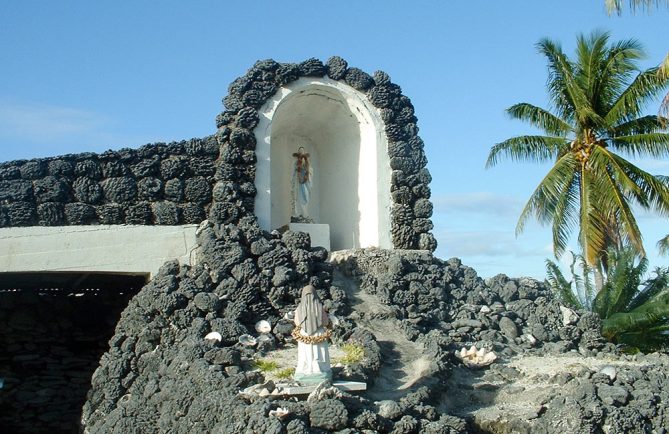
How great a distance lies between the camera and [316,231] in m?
15.3

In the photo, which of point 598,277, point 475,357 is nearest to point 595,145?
point 598,277

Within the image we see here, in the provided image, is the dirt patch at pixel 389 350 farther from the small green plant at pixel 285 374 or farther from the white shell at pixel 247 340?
the white shell at pixel 247 340

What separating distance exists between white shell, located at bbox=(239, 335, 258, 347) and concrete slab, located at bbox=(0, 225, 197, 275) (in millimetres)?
2152

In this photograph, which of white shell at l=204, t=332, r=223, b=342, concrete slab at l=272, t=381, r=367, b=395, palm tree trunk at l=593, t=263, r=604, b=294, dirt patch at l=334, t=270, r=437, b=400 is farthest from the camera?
palm tree trunk at l=593, t=263, r=604, b=294

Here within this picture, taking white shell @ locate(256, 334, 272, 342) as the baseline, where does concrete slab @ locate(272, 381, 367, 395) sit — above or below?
below

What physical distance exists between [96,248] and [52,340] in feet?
10.9

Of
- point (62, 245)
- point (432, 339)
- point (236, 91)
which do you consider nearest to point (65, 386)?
point (62, 245)

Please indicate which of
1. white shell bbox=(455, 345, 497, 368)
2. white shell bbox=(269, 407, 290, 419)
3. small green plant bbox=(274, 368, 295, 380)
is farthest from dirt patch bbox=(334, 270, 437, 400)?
white shell bbox=(269, 407, 290, 419)

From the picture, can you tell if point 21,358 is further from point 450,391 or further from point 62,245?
point 450,391

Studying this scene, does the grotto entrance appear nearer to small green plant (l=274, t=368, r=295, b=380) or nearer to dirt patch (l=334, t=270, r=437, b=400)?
dirt patch (l=334, t=270, r=437, b=400)

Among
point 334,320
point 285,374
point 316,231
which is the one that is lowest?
point 285,374

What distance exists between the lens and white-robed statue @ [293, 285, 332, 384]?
10086mm

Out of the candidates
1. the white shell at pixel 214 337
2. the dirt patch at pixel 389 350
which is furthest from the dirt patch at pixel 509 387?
the white shell at pixel 214 337

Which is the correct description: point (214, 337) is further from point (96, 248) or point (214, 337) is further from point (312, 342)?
point (96, 248)
